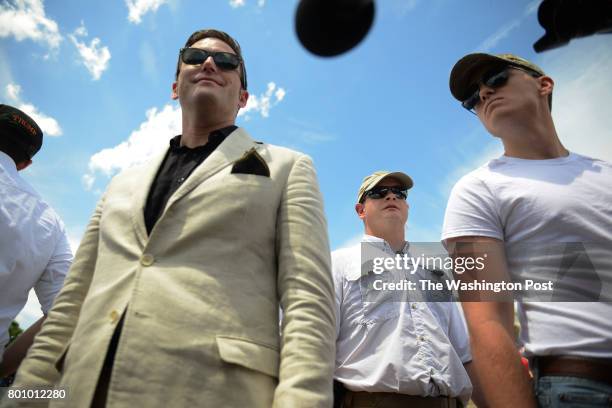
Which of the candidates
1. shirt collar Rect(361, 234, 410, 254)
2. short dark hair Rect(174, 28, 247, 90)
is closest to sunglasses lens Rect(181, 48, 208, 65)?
short dark hair Rect(174, 28, 247, 90)

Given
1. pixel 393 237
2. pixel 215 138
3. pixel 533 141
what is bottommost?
pixel 215 138

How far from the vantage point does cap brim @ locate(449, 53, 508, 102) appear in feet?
8.77

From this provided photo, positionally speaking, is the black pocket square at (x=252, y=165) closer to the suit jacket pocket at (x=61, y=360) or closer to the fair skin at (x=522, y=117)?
the suit jacket pocket at (x=61, y=360)

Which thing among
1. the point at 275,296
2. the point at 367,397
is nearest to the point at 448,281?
the point at 367,397

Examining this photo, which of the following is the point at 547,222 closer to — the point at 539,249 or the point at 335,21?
the point at 539,249

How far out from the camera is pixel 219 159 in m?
1.95

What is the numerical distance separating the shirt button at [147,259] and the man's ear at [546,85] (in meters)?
2.53

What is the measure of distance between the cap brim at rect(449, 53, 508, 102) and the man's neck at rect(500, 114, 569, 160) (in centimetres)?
50

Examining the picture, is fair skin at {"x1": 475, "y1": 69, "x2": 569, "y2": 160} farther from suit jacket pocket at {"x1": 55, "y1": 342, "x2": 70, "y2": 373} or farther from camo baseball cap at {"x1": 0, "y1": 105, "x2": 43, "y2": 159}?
camo baseball cap at {"x1": 0, "y1": 105, "x2": 43, "y2": 159}

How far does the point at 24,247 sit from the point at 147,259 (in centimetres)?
187

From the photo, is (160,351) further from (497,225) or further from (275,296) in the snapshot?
(497,225)

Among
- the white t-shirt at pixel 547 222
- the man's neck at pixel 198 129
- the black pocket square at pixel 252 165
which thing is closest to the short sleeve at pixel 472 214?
the white t-shirt at pixel 547 222

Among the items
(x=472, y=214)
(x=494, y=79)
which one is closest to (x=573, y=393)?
(x=472, y=214)

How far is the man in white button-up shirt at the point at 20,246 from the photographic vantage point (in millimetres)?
2867
